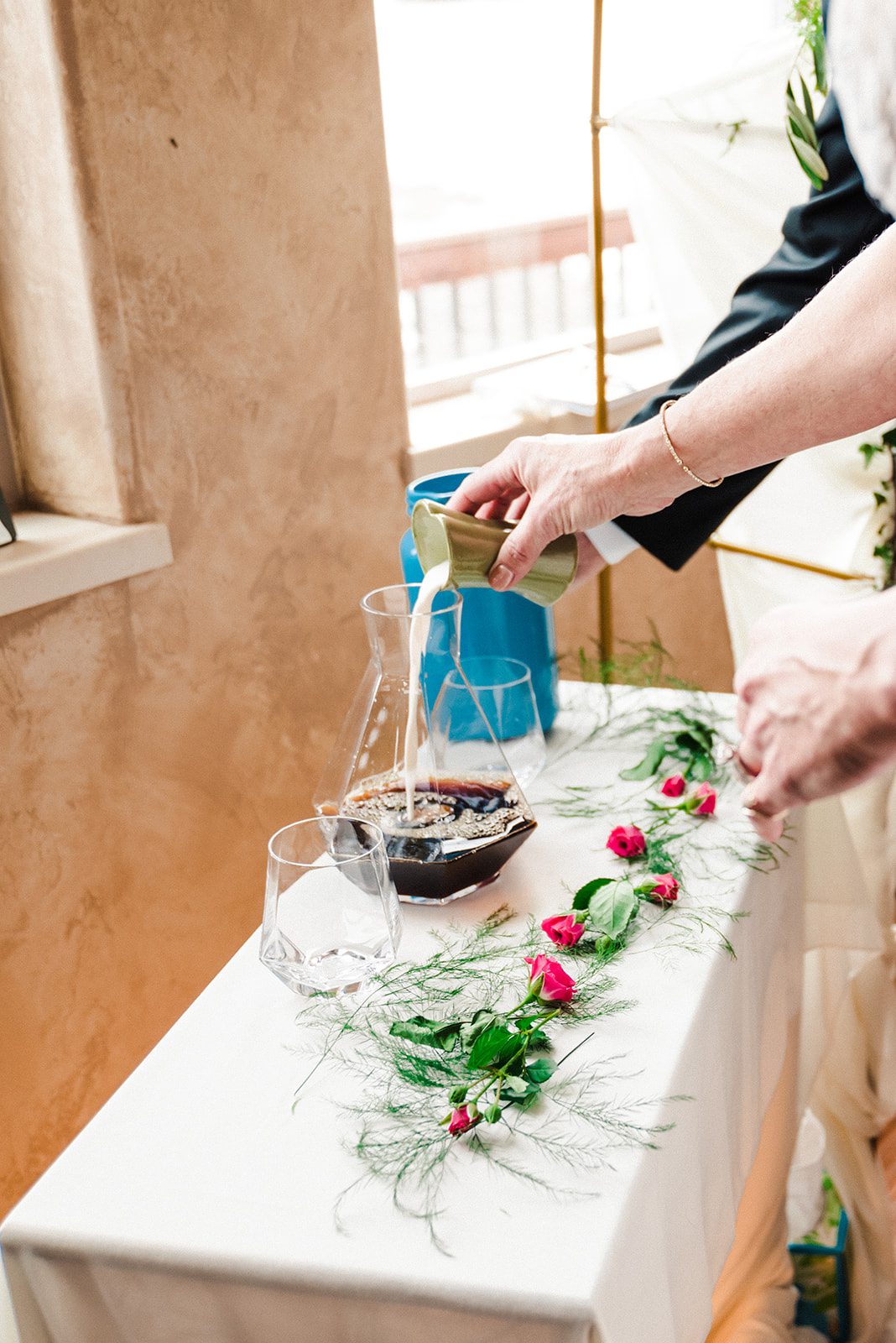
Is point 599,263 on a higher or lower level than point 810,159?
lower

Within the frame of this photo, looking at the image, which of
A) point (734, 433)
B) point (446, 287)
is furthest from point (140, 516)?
point (446, 287)

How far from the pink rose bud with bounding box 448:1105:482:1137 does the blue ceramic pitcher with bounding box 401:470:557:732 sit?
598mm

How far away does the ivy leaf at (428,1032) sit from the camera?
87 cm

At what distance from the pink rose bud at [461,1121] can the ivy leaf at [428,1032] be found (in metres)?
0.08

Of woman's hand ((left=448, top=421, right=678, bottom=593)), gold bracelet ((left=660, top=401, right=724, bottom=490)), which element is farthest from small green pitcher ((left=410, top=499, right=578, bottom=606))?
gold bracelet ((left=660, top=401, right=724, bottom=490))

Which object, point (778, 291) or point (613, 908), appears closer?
point (613, 908)

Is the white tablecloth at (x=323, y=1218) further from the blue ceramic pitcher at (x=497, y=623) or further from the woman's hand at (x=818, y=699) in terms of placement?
the blue ceramic pitcher at (x=497, y=623)

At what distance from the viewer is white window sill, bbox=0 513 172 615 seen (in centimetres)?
144

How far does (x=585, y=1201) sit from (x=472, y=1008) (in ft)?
0.67

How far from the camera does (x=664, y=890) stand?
1.04m

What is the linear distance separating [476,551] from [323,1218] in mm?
609

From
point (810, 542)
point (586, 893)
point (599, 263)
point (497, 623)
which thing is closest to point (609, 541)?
point (497, 623)

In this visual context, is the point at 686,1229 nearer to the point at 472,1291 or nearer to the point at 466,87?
the point at 472,1291

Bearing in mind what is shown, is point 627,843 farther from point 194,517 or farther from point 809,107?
point 809,107
